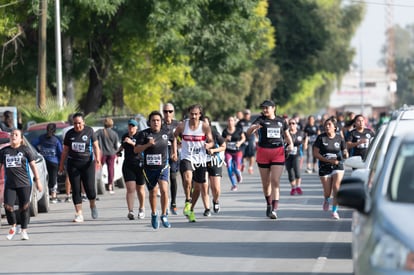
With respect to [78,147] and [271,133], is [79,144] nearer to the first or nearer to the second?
[78,147]

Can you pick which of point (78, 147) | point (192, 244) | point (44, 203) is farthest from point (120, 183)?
point (192, 244)

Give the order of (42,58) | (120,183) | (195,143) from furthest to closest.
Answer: (42,58), (120,183), (195,143)

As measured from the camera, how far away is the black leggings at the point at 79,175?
61.3ft

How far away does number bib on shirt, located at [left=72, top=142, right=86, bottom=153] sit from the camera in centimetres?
1869

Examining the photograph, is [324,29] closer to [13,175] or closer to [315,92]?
[315,92]

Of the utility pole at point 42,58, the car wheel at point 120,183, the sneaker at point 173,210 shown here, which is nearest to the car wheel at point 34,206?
the sneaker at point 173,210

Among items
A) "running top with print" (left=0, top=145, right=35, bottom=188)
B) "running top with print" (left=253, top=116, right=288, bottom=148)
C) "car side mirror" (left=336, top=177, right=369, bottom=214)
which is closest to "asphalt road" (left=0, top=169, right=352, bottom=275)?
"running top with print" (left=0, top=145, right=35, bottom=188)

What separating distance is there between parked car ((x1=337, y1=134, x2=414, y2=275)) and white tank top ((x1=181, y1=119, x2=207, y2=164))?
28.2ft

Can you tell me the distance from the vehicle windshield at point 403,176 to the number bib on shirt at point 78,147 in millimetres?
10475

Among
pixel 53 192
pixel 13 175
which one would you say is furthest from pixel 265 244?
pixel 53 192

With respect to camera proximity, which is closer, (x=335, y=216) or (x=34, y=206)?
(x=335, y=216)

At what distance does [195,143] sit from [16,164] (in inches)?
123

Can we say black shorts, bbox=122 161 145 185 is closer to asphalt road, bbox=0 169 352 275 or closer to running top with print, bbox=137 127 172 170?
asphalt road, bbox=0 169 352 275

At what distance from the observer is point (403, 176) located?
336 inches
